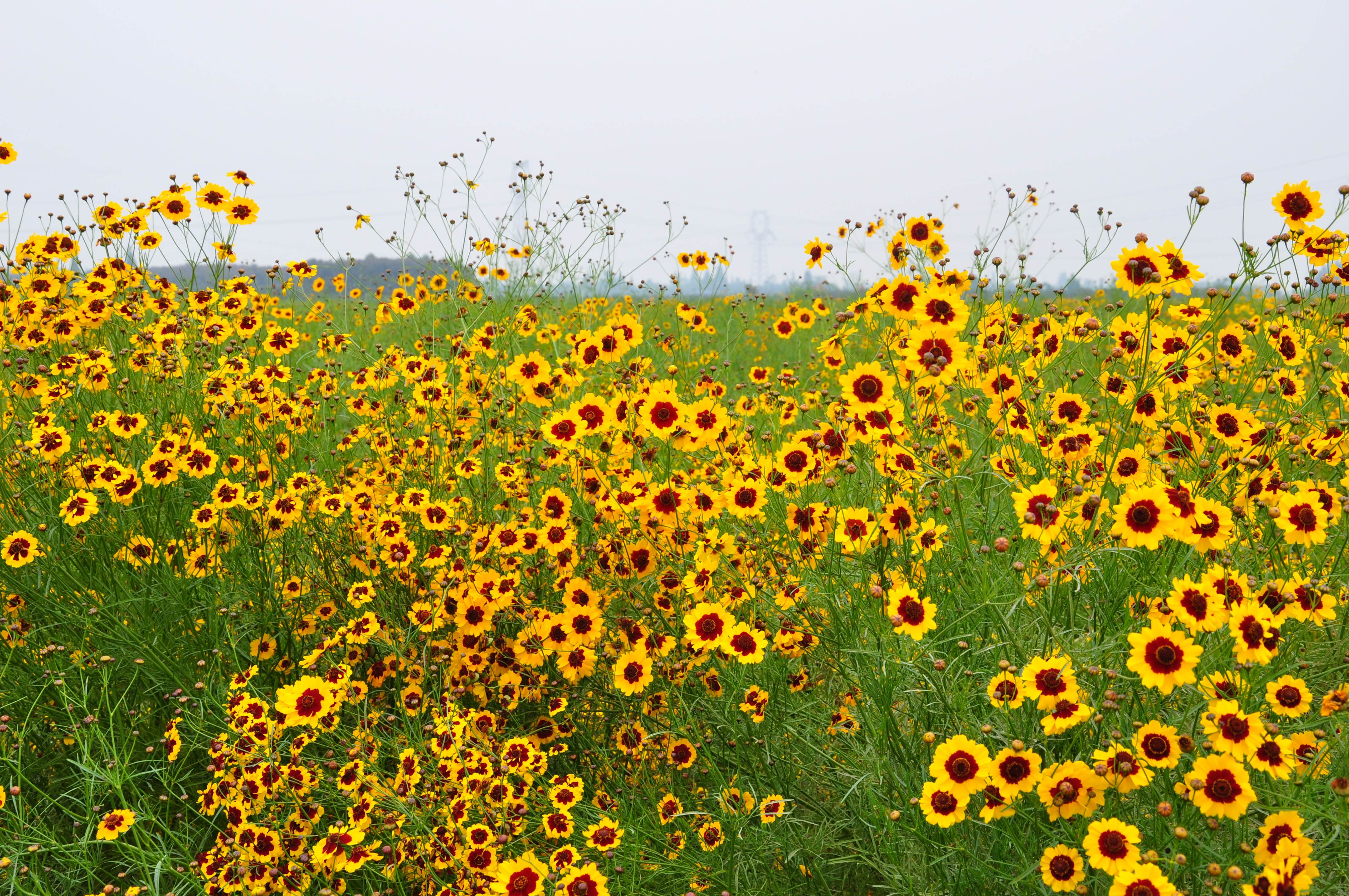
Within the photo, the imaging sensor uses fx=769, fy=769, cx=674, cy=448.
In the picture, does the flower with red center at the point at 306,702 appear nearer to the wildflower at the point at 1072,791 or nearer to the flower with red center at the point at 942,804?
the flower with red center at the point at 942,804

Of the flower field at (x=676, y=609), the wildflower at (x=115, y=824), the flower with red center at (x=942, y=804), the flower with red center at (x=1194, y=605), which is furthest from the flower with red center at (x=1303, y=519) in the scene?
the wildflower at (x=115, y=824)

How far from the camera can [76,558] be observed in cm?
256

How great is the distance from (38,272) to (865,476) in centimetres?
348

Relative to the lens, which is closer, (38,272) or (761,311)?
(38,272)

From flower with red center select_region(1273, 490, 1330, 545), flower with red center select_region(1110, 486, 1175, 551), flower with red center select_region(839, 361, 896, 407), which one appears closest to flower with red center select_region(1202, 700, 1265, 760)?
flower with red center select_region(1110, 486, 1175, 551)

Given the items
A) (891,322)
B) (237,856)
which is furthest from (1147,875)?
(891,322)

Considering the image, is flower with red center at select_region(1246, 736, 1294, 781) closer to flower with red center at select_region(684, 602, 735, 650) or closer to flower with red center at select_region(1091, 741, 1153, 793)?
flower with red center at select_region(1091, 741, 1153, 793)

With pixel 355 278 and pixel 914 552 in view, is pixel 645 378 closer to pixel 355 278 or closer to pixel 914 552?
pixel 914 552

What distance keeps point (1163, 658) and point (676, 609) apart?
1.21 meters

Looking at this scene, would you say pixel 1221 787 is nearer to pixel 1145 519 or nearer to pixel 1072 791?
pixel 1072 791

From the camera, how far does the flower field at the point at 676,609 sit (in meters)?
1.47

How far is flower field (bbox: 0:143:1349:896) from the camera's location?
4.82 feet

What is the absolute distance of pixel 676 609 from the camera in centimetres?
219

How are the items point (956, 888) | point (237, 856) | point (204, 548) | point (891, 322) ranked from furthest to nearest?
1. point (891, 322)
2. point (204, 548)
3. point (237, 856)
4. point (956, 888)
